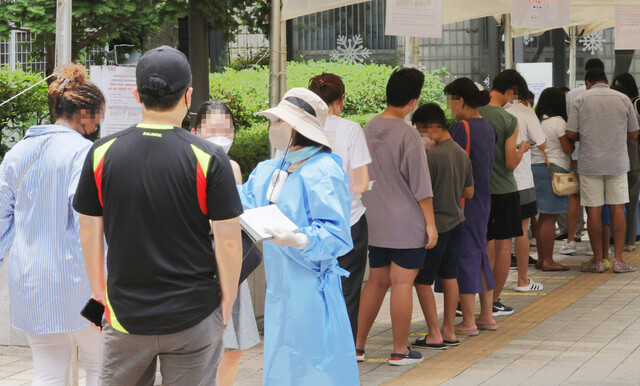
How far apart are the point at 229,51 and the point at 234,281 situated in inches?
587

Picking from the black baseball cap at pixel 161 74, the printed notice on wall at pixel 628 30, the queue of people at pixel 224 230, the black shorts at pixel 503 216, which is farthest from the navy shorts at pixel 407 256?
the printed notice on wall at pixel 628 30

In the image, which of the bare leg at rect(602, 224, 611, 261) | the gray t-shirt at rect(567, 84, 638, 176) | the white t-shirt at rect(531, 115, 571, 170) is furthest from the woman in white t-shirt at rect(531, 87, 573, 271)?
the bare leg at rect(602, 224, 611, 261)

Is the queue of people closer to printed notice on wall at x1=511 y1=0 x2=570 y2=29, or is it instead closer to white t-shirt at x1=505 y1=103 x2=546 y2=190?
white t-shirt at x1=505 y1=103 x2=546 y2=190

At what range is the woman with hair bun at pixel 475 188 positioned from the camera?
7445 mm

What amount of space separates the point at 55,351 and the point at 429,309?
3204mm

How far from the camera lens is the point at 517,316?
8.40 m

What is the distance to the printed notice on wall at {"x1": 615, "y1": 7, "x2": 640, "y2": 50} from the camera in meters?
10.7

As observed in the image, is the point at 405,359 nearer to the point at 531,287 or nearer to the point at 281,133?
the point at 281,133

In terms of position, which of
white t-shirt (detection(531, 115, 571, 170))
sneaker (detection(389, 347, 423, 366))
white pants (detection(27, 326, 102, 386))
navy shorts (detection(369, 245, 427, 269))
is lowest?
sneaker (detection(389, 347, 423, 366))

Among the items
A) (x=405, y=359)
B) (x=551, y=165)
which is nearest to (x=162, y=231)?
(x=405, y=359)

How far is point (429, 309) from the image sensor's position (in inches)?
274

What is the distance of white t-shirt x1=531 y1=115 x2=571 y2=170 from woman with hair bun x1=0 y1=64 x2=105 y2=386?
22.9 feet

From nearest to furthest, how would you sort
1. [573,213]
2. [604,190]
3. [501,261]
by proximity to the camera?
[501,261]
[604,190]
[573,213]

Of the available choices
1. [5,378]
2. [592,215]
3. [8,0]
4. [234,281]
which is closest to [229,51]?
[8,0]
